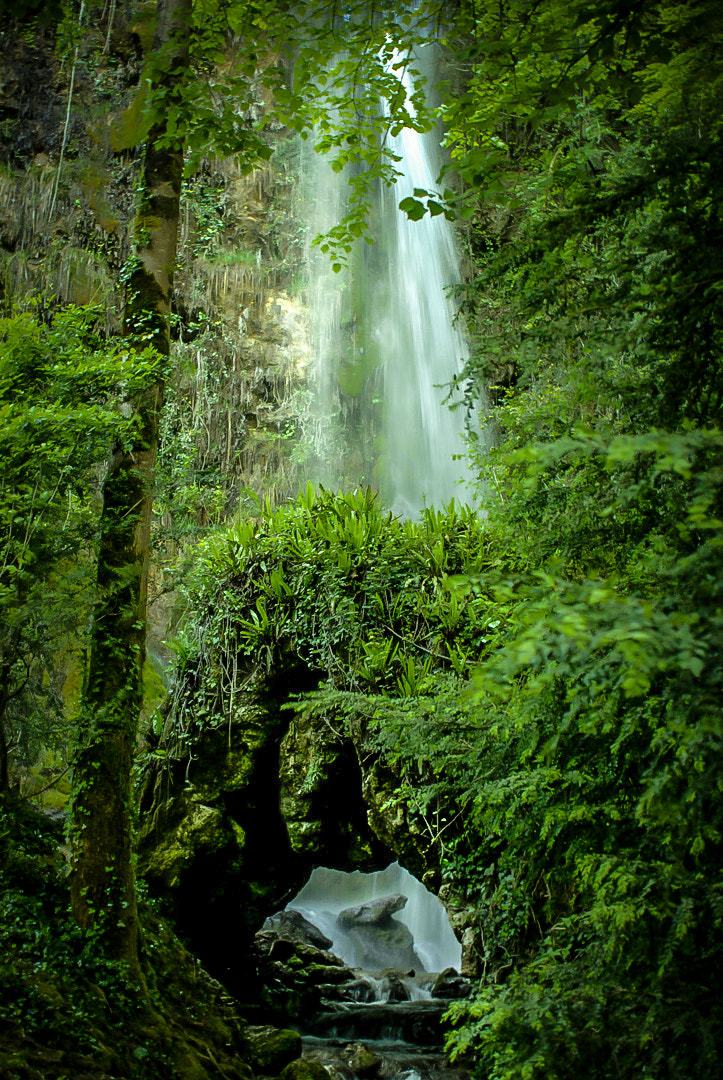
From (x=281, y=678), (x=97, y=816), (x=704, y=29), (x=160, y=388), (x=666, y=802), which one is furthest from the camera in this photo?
(x=281, y=678)

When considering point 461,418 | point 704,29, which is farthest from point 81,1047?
point 461,418

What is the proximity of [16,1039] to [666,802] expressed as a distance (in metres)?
3.02

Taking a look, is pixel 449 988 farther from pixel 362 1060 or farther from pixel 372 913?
pixel 372 913

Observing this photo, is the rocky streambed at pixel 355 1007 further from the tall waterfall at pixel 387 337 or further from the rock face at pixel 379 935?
the tall waterfall at pixel 387 337

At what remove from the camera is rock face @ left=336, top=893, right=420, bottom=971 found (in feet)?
38.0

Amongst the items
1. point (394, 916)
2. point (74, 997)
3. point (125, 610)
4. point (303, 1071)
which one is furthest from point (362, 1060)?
point (394, 916)

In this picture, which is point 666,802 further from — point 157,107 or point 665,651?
point 157,107

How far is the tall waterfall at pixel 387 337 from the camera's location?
585 inches

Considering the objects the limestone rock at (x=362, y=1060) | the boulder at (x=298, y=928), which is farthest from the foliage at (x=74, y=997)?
the boulder at (x=298, y=928)

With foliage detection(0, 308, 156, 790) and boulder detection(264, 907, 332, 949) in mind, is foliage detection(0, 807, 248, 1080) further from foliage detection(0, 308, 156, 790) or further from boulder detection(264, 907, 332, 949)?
boulder detection(264, 907, 332, 949)

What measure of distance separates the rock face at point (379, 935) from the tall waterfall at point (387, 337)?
7.65 meters

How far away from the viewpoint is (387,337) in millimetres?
15961

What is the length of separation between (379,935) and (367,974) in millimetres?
3142

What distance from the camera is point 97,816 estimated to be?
4043 mm
